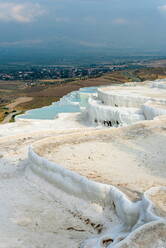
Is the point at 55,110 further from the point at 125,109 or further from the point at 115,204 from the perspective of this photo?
the point at 115,204

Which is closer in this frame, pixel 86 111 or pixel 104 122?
pixel 104 122

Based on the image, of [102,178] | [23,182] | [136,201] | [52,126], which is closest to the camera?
[136,201]

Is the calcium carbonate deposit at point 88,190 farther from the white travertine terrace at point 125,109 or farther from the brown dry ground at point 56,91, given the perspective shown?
the brown dry ground at point 56,91

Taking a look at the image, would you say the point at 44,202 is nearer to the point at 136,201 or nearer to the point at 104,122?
the point at 136,201

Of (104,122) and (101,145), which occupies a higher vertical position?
(101,145)

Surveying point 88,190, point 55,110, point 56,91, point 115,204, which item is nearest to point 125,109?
point 55,110

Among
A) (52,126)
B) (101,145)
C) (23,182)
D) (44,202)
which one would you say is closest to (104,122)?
(52,126)

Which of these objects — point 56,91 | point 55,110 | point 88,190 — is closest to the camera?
point 88,190

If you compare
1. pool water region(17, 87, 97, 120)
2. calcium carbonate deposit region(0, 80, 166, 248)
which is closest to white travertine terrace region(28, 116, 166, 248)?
calcium carbonate deposit region(0, 80, 166, 248)

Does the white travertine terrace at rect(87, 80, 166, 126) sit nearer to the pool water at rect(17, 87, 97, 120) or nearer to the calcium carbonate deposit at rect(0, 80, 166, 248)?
the pool water at rect(17, 87, 97, 120)
